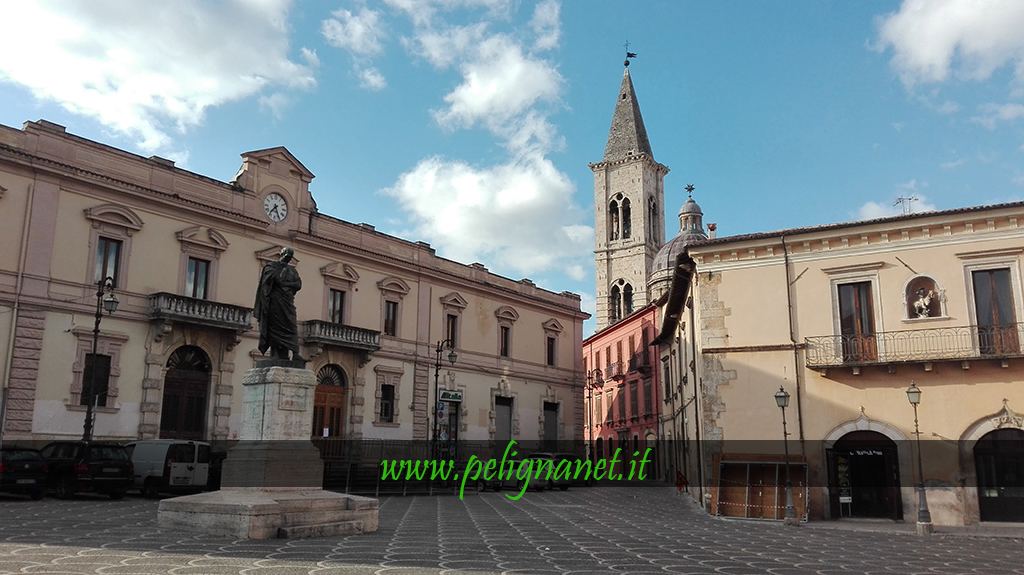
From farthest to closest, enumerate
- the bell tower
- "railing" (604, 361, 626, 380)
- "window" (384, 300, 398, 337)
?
the bell tower
"railing" (604, 361, 626, 380)
"window" (384, 300, 398, 337)

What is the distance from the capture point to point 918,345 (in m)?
19.0

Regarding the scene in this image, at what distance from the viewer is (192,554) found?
920cm

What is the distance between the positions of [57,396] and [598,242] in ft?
169

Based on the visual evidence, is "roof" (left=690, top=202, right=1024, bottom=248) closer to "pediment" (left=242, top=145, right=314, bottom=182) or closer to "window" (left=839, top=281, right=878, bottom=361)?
"window" (left=839, top=281, right=878, bottom=361)

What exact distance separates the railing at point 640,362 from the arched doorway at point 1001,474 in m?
26.6

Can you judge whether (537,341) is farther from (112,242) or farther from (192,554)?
(192,554)

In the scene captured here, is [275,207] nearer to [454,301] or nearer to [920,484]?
[454,301]

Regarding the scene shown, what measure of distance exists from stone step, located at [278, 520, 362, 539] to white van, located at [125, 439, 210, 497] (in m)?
11.1

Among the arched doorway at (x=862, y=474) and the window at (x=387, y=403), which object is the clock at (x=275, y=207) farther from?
the arched doorway at (x=862, y=474)

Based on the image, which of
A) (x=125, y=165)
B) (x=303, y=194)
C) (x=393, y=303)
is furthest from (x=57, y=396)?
(x=393, y=303)

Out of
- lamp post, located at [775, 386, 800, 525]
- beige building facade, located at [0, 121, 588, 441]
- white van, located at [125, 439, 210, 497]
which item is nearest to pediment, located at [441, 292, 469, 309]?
beige building facade, located at [0, 121, 588, 441]

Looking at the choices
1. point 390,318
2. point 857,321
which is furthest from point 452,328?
point 857,321

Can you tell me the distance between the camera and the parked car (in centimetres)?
1733

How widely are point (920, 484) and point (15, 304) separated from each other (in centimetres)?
2458
